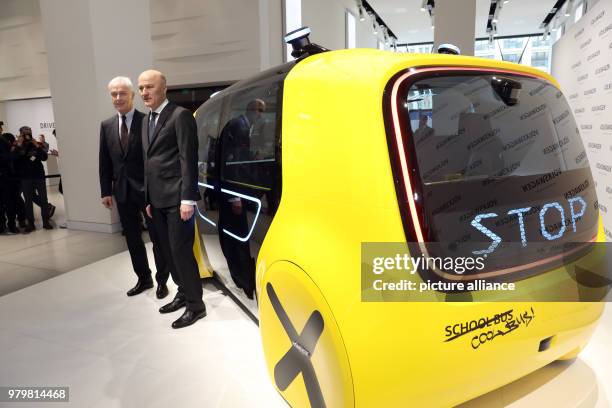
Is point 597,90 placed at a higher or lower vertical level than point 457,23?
lower

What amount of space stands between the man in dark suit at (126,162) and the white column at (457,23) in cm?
373

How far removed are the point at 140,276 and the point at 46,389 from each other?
3.75 ft

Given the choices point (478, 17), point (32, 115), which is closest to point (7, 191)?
point (32, 115)

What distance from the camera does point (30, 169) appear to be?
16.6ft

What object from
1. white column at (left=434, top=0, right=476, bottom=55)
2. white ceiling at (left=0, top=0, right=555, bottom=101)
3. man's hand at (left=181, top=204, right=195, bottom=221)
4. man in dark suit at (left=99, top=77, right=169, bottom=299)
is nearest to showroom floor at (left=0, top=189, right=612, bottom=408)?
man in dark suit at (left=99, top=77, right=169, bottom=299)

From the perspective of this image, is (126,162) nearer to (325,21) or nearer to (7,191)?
(7,191)

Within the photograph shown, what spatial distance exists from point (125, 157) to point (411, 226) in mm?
2165

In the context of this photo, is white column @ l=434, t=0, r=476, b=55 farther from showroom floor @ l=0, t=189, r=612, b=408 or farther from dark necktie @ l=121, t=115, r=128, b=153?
dark necktie @ l=121, t=115, r=128, b=153

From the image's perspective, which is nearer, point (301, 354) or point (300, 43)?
point (301, 354)

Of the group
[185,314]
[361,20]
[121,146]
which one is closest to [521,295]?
[185,314]

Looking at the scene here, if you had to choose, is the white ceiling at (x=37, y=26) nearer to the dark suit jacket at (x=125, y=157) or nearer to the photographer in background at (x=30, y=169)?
the photographer in background at (x=30, y=169)

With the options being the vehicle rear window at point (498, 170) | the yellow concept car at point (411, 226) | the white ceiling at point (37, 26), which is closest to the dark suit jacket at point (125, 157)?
the yellow concept car at point (411, 226)

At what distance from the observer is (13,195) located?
500cm

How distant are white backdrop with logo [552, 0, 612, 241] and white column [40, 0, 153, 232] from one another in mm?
4867
